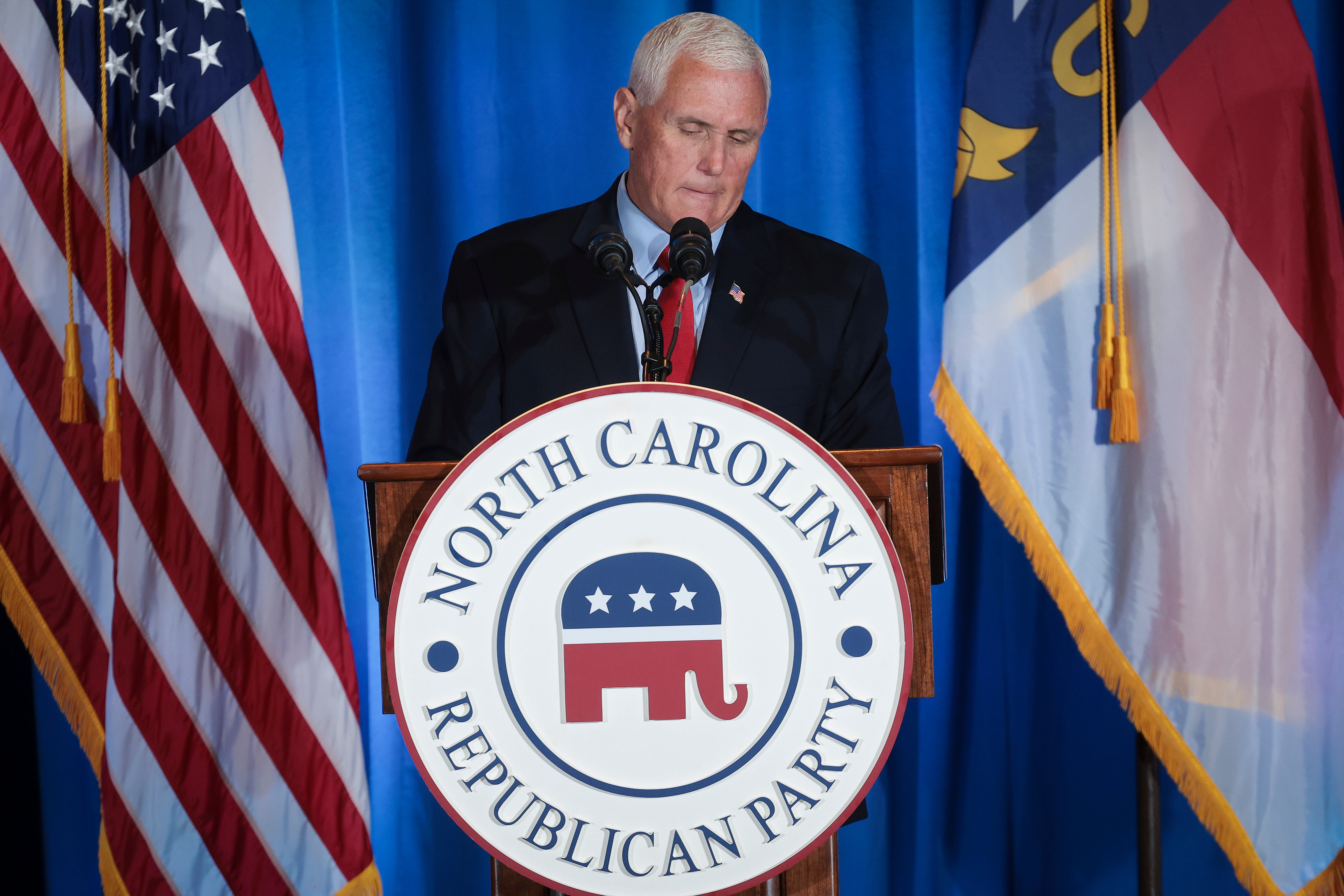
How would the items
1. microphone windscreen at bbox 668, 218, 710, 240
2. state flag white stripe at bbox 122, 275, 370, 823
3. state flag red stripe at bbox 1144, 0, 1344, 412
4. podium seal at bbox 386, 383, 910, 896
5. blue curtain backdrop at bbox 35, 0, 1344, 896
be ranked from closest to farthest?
podium seal at bbox 386, 383, 910, 896
microphone windscreen at bbox 668, 218, 710, 240
state flag red stripe at bbox 1144, 0, 1344, 412
state flag white stripe at bbox 122, 275, 370, 823
blue curtain backdrop at bbox 35, 0, 1344, 896

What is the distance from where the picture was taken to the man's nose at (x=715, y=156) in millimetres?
1521

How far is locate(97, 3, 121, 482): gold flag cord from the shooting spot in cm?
190

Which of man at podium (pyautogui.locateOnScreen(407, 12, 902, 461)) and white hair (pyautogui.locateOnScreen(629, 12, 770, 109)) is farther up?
white hair (pyautogui.locateOnScreen(629, 12, 770, 109))

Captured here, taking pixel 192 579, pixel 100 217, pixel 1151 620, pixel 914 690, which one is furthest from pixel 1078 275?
pixel 100 217

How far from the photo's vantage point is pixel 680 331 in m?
1.46

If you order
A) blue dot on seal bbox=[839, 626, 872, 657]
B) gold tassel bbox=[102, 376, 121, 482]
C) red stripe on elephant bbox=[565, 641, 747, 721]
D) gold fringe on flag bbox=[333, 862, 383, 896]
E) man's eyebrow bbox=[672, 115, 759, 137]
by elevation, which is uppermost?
man's eyebrow bbox=[672, 115, 759, 137]

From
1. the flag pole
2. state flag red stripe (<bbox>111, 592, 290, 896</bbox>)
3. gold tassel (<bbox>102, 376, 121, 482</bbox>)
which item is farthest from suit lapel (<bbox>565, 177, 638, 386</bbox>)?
the flag pole

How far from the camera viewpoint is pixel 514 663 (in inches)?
35.4

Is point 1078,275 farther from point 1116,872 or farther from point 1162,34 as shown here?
point 1116,872

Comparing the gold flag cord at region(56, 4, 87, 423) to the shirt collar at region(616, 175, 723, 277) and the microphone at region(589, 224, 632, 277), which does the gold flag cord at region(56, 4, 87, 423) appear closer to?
the shirt collar at region(616, 175, 723, 277)

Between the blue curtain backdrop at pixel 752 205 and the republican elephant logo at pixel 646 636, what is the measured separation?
165 cm

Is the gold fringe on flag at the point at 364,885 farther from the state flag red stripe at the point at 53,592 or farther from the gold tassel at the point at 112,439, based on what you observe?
the gold tassel at the point at 112,439

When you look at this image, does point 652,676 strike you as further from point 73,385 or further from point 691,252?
point 73,385

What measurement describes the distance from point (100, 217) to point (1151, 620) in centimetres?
222
